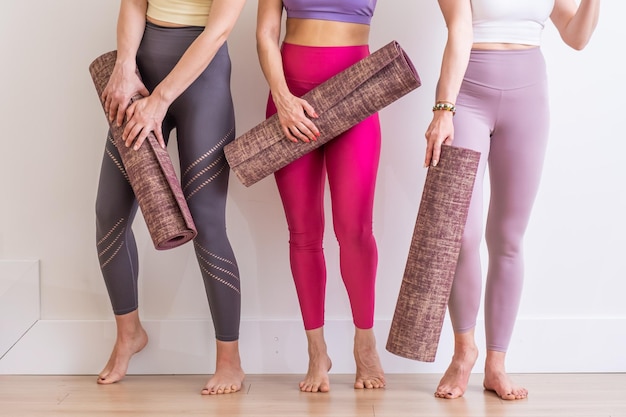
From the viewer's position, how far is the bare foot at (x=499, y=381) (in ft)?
7.98

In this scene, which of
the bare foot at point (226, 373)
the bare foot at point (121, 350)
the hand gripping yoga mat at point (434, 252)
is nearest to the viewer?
the hand gripping yoga mat at point (434, 252)

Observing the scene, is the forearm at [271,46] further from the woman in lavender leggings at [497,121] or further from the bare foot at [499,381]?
the bare foot at [499,381]

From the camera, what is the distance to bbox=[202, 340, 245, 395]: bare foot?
8.30 ft

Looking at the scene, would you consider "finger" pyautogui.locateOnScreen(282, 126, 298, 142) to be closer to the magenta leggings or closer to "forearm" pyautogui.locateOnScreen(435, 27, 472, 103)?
the magenta leggings

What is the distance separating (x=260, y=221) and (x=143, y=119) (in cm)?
63

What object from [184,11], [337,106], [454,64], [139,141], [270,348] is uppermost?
[184,11]

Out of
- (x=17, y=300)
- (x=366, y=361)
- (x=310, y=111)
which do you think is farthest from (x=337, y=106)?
(x=17, y=300)

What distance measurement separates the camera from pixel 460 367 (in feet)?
8.05

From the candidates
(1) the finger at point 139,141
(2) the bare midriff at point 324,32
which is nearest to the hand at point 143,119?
(1) the finger at point 139,141

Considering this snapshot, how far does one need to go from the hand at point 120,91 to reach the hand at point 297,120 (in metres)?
0.43

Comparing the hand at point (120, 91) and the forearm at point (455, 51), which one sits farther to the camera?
the hand at point (120, 91)

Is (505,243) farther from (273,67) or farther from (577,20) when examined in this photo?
(273,67)

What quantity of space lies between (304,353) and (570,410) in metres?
0.91

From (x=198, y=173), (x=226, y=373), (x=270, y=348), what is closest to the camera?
(x=198, y=173)
